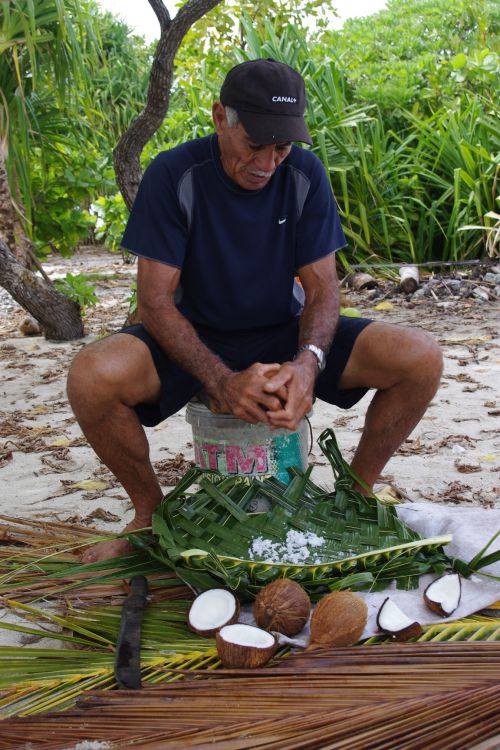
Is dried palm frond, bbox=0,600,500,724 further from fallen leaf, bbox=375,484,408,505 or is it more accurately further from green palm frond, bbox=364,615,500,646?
fallen leaf, bbox=375,484,408,505

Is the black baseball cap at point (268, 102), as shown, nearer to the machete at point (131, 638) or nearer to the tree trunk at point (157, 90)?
the machete at point (131, 638)

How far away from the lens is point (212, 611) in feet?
5.85

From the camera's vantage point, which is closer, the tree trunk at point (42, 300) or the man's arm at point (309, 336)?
the man's arm at point (309, 336)

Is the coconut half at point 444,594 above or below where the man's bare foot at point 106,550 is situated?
above

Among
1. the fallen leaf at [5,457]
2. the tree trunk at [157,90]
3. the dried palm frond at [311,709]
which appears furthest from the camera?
the tree trunk at [157,90]

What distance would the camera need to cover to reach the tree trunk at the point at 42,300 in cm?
511

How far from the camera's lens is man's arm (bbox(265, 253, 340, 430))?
2025 millimetres

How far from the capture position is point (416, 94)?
7.49 metres

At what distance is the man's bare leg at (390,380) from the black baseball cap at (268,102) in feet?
1.95

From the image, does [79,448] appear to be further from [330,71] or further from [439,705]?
[330,71]

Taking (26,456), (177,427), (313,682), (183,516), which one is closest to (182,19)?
(177,427)

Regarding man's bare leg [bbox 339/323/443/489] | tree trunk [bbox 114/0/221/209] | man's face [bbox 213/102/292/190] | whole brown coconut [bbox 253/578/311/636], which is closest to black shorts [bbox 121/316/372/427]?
man's bare leg [bbox 339/323/443/489]

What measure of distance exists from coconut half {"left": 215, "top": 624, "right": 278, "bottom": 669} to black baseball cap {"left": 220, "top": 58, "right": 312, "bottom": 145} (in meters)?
1.23

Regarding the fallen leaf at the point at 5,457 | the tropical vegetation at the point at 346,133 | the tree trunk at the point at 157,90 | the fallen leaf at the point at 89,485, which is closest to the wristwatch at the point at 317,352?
the fallen leaf at the point at 89,485
